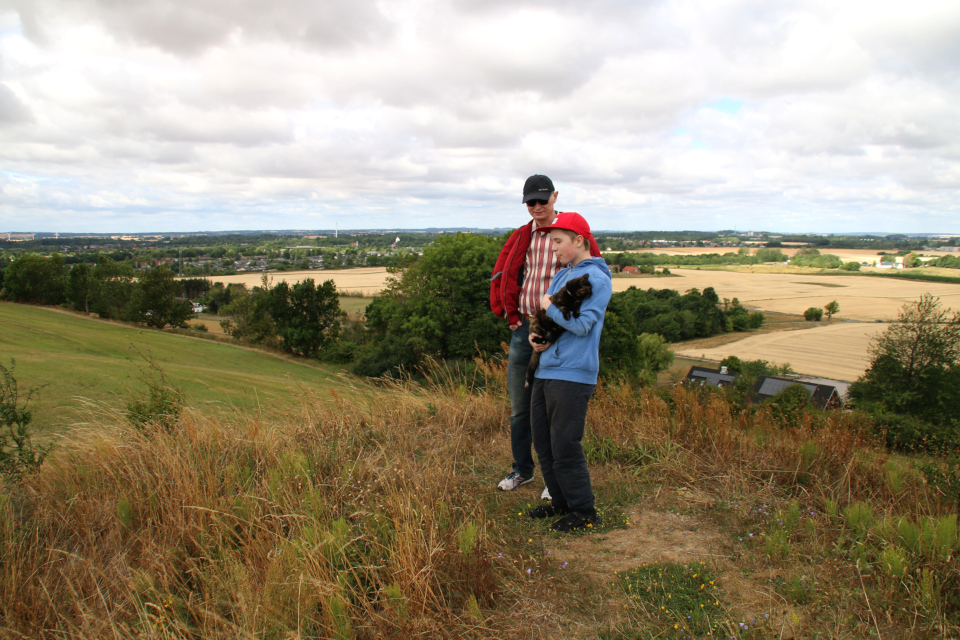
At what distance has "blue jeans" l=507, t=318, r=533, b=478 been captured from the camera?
12.1 ft

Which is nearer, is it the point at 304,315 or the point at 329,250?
the point at 304,315

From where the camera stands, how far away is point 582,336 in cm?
309

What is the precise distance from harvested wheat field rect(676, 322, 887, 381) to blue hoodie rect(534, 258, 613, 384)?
4008cm

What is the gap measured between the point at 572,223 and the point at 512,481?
2.00 m

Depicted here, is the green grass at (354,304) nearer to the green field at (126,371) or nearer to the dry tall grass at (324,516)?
the green field at (126,371)

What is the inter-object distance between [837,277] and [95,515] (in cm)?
9970

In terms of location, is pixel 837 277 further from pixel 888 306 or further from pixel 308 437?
pixel 308 437

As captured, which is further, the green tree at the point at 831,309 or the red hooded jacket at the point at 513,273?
the green tree at the point at 831,309

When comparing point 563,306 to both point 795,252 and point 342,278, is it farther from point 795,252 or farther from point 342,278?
point 795,252

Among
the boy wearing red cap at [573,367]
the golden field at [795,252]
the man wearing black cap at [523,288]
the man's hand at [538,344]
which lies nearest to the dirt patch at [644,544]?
the boy wearing red cap at [573,367]

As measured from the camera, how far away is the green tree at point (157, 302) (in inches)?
1818

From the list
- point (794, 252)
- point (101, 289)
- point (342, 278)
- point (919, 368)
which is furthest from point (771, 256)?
point (101, 289)

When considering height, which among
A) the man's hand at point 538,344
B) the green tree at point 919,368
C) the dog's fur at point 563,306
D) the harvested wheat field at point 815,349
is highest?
the dog's fur at point 563,306

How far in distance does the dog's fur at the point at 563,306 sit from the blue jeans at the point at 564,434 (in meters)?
0.31
